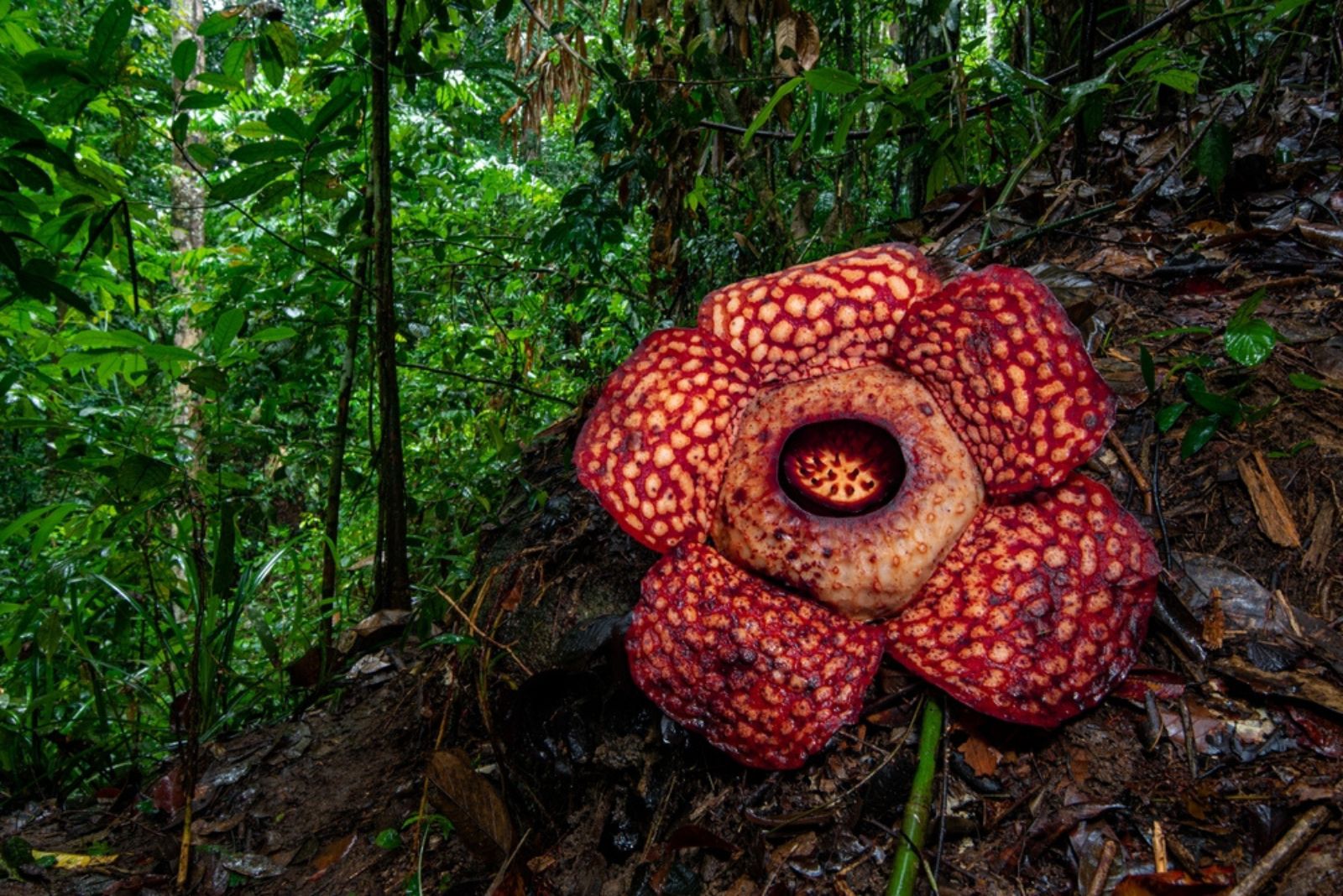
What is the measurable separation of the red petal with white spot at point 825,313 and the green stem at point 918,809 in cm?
72

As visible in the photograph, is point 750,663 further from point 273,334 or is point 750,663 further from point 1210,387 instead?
point 273,334

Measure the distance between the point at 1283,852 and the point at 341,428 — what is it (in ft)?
9.20

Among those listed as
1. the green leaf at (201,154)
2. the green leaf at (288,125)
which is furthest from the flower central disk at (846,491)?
the green leaf at (201,154)

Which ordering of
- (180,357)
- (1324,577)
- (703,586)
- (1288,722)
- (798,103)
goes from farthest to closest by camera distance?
(798,103), (180,357), (1324,577), (703,586), (1288,722)

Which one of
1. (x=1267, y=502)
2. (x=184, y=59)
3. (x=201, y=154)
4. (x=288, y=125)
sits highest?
(x=184, y=59)

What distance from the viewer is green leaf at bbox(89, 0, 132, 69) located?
6.45 ft

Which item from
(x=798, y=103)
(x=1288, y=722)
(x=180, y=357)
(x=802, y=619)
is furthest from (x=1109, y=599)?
(x=798, y=103)

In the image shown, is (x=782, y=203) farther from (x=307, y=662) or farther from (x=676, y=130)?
(x=307, y=662)

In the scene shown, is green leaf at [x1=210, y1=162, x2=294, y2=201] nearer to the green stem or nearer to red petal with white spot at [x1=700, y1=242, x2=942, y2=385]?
red petal with white spot at [x1=700, y1=242, x2=942, y2=385]

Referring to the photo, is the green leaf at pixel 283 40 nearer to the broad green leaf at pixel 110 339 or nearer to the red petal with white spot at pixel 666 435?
the broad green leaf at pixel 110 339

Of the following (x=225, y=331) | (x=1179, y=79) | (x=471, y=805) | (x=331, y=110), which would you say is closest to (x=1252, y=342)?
(x=1179, y=79)

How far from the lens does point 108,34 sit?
6.48ft

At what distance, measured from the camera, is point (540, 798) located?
→ 5.79ft

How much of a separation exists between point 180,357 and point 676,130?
1.81 m
